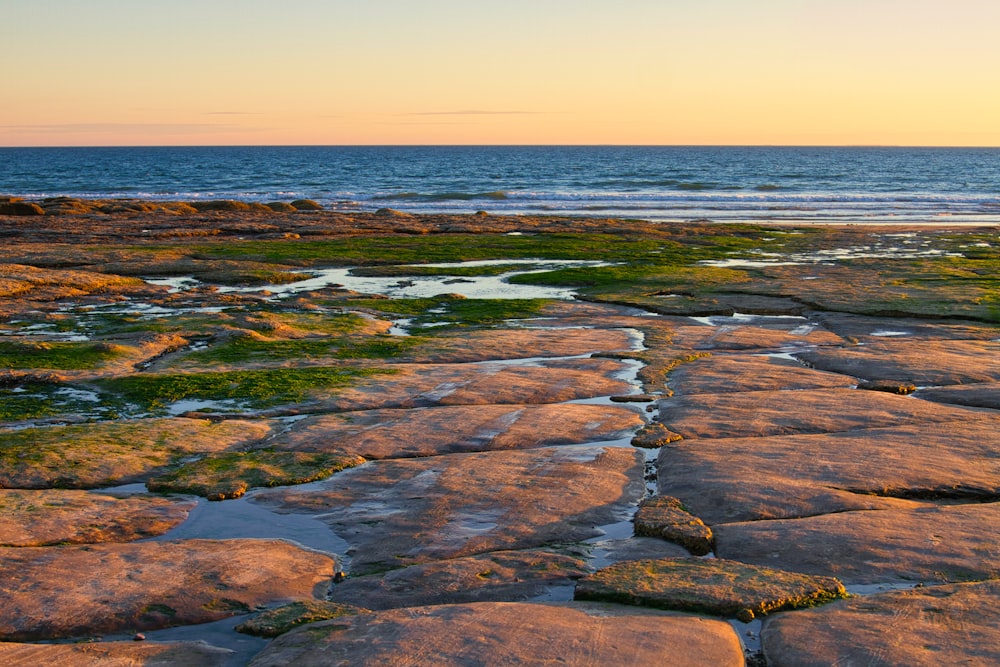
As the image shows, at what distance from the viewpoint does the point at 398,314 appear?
12750 mm

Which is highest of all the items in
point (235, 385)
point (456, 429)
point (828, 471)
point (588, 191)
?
point (828, 471)

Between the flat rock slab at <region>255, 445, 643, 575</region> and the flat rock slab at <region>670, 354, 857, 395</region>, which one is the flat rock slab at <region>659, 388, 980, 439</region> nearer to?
the flat rock slab at <region>670, 354, 857, 395</region>

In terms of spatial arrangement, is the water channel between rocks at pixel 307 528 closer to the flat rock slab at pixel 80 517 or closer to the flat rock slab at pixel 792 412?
the flat rock slab at pixel 80 517

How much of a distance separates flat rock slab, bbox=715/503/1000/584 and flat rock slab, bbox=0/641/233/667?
251 cm

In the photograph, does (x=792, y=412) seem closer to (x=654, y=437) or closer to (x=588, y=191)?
(x=654, y=437)

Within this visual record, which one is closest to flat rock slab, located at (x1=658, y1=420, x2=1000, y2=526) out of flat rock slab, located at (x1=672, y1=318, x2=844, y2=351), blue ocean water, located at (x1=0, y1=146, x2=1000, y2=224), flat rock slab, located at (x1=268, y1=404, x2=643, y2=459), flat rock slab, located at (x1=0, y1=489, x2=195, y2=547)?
flat rock slab, located at (x1=268, y1=404, x2=643, y2=459)

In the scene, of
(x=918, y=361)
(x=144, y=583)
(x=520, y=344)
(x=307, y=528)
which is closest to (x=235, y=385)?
(x=520, y=344)

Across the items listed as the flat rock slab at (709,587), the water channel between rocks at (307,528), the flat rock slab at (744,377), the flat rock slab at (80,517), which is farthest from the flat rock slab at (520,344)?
the flat rock slab at (709,587)

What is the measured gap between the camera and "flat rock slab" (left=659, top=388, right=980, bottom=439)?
281 inches

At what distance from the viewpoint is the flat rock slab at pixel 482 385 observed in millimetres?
8023

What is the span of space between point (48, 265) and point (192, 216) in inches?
549

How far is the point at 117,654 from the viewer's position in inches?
153

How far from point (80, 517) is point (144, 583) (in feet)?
3.69

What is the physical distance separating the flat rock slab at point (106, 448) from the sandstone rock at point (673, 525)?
2992mm
